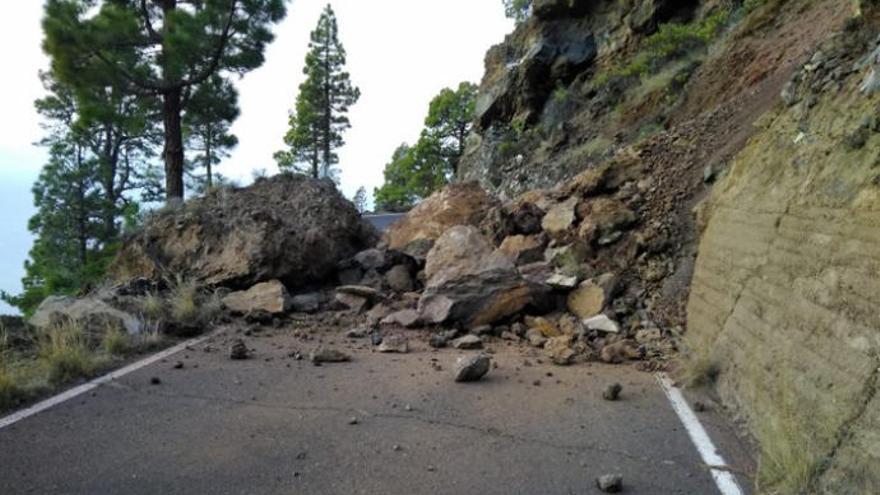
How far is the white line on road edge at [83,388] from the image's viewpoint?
199 inches

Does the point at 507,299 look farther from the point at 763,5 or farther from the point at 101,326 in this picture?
the point at 763,5

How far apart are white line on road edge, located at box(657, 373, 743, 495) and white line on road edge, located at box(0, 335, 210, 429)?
16.9 ft

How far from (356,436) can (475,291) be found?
3.97 meters

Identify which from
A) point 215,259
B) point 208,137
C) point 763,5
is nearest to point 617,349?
point 215,259

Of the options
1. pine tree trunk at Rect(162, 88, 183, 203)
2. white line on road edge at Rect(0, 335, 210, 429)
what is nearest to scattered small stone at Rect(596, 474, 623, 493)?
white line on road edge at Rect(0, 335, 210, 429)

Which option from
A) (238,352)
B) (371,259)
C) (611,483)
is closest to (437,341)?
(238,352)

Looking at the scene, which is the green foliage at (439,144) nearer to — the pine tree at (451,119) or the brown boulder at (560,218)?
the pine tree at (451,119)

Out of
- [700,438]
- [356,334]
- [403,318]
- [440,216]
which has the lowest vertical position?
[700,438]

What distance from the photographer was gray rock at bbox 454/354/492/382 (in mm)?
6148

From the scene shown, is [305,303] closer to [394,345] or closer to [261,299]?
[261,299]

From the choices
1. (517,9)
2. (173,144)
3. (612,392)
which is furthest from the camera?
(517,9)

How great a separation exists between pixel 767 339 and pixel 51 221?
2462cm

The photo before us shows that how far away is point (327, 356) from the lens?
705cm

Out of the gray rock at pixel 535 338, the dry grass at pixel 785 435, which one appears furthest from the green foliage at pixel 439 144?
the dry grass at pixel 785 435
